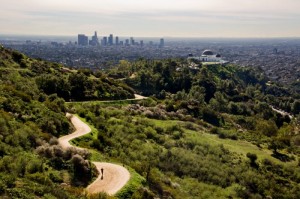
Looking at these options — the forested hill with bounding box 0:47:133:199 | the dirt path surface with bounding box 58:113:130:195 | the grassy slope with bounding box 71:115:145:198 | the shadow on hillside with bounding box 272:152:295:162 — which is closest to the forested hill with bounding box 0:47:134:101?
the forested hill with bounding box 0:47:133:199

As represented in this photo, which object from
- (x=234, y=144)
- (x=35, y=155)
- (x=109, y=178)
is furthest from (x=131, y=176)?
(x=234, y=144)

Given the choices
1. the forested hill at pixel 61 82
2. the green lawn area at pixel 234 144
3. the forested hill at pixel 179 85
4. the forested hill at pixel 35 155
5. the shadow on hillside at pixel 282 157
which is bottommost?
the forested hill at pixel 179 85

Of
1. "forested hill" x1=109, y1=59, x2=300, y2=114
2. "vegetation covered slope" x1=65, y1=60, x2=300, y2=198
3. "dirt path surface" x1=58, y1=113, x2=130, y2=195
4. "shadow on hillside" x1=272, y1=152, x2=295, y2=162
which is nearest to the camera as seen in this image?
"dirt path surface" x1=58, y1=113, x2=130, y2=195

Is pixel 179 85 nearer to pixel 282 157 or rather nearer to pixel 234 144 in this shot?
pixel 234 144

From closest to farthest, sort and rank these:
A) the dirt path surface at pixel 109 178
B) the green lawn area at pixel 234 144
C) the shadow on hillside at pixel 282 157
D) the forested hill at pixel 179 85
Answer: the dirt path surface at pixel 109 178, the green lawn area at pixel 234 144, the shadow on hillside at pixel 282 157, the forested hill at pixel 179 85

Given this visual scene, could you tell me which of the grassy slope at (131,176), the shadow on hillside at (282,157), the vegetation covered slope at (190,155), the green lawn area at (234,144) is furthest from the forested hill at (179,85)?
the grassy slope at (131,176)

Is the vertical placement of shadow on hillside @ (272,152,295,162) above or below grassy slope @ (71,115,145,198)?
below

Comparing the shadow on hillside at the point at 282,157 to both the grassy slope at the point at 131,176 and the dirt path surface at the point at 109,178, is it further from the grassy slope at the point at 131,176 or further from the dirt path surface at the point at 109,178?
the dirt path surface at the point at 109,178

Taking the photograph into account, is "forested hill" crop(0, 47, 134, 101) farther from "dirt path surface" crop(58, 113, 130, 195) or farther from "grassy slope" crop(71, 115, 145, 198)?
"dirt path surface" crop(58, 113, 130, 195)

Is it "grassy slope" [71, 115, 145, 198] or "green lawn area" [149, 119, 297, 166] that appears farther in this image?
"green lawn area" [149, 119, 297, 166]

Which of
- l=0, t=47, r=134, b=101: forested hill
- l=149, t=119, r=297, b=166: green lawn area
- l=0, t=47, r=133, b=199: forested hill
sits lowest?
l=149, t=119, r=297, b=166: green lawn area

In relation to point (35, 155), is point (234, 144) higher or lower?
lower
